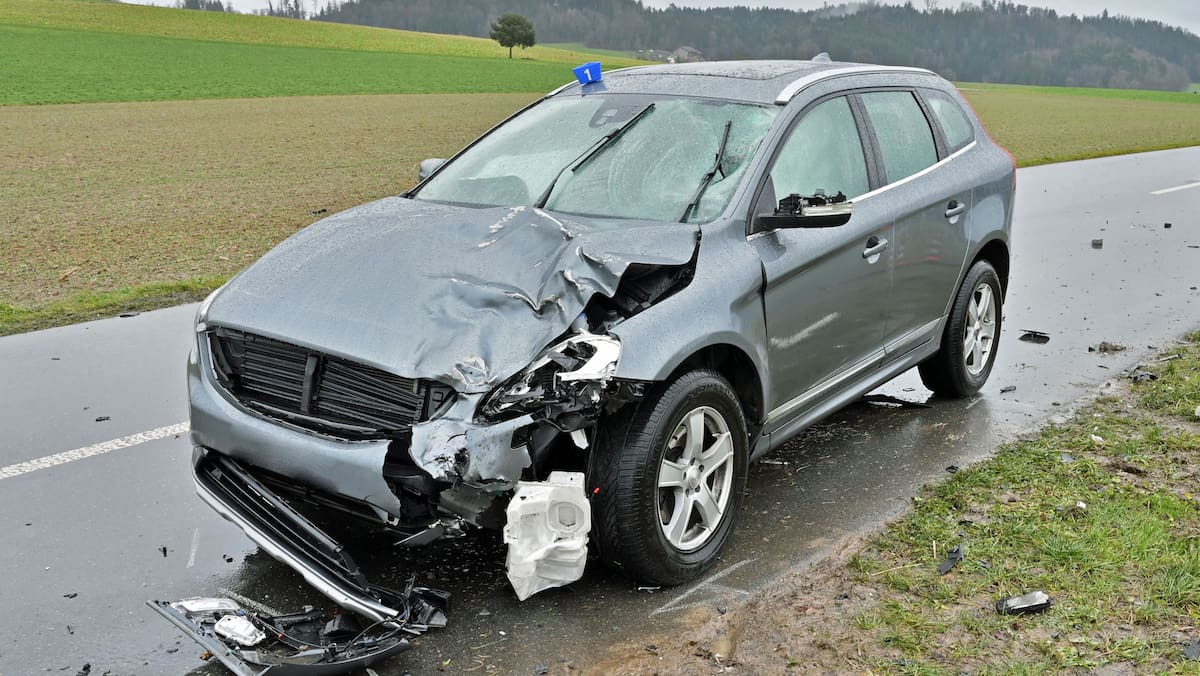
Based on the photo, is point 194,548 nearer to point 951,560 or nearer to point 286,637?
point 286,637

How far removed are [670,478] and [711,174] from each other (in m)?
1.40

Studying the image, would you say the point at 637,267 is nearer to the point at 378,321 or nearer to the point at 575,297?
the point at 575,297

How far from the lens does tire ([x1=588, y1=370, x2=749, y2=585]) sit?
393cm

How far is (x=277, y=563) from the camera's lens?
174 inches

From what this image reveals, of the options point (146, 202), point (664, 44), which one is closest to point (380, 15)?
point (664, 44)

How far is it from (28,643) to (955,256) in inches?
186

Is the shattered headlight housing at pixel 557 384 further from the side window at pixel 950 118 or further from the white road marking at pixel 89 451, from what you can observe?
the side window at pixel 950 118

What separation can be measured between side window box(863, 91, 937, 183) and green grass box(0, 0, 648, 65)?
8331cm

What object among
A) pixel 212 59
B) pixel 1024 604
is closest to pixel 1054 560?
pixel 1024 604

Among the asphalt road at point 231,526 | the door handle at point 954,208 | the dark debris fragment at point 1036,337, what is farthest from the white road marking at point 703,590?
the dark debris fragment at point 1036,337

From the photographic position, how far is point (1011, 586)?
4.16 m

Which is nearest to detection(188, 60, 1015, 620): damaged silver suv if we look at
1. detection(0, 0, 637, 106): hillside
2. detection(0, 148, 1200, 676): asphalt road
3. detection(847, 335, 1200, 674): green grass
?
detection(0, 148, 1200, 676): asphalt road

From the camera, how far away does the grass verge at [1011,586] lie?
3691mm

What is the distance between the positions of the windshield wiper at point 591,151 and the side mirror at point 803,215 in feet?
2.88
